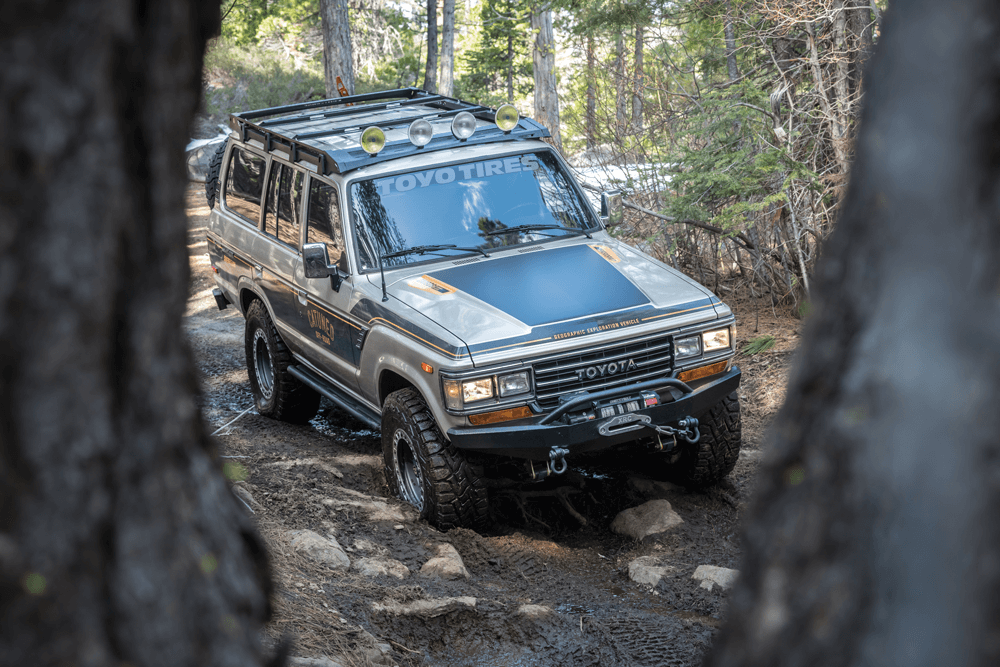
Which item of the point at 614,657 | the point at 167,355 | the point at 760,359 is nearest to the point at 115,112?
the point at 167,355

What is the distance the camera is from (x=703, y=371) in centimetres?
526

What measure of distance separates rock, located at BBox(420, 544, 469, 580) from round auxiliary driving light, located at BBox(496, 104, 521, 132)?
2934 millimetres

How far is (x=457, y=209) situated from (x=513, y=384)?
154cm

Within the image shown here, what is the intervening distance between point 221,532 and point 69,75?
0.74 metres

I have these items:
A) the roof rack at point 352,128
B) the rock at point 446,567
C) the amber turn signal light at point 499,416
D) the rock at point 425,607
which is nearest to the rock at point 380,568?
the rock at point 446,567

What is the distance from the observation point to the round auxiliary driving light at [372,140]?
5.81 metres

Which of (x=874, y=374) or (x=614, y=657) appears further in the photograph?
(x=614, y=657)

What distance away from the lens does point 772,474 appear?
4.31 feet

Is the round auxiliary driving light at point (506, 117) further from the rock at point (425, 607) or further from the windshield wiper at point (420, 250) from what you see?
the rock at point (425, 607)

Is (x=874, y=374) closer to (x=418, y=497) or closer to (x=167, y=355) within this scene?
(x=167, y=355)

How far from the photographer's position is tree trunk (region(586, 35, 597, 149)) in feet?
36.0

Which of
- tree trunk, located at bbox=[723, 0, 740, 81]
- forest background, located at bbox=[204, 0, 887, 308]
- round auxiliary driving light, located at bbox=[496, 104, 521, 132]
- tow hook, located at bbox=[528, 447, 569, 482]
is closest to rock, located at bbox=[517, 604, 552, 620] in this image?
tow hook, located at bbox=[528, 447, 569, 482]

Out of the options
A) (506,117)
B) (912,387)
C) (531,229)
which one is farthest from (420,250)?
(912,387)

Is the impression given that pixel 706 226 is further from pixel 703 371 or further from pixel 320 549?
pixel 320 549
